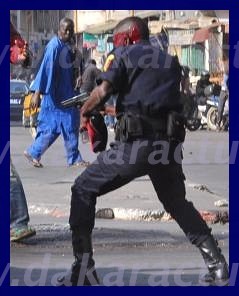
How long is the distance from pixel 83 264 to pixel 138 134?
922 millimetres

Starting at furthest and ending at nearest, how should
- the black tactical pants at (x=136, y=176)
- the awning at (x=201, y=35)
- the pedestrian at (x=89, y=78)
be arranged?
the awning at (x=201, y=35) → the pedestrian at (x=89, y=78) → the black tactical pants at (x=136, y=176)

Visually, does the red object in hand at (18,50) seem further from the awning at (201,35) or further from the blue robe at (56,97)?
the awning at (201,35)

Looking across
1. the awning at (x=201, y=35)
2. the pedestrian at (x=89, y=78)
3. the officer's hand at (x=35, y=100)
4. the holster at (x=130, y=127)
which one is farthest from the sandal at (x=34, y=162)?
Result: the awning at (x=201, y=35)

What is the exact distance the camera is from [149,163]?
6.21m

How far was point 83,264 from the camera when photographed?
6.33 metres

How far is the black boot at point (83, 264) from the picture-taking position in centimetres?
632

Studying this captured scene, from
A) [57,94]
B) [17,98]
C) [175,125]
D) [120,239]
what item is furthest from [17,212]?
[17,98]

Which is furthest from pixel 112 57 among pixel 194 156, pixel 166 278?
pixel 194 156

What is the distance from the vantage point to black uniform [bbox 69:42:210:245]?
19.9 ft

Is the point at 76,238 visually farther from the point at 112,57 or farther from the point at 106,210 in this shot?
the point at 106,210

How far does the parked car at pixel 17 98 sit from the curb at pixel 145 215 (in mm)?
13931

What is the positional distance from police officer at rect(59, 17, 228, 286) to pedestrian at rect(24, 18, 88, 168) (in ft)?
18.7

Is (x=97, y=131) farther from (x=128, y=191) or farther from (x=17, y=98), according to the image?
(x=17, y=98)
